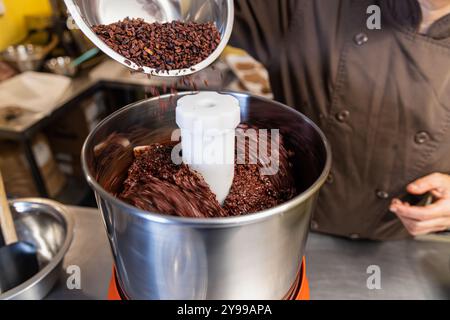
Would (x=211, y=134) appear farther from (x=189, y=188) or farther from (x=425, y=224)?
(x=425, y=224)

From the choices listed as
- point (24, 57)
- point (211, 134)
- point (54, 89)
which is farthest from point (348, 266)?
point (24, 57)

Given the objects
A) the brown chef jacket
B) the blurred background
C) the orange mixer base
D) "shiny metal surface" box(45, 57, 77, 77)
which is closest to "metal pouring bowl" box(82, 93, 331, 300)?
the orange mixer base

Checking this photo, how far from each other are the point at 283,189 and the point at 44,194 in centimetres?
190

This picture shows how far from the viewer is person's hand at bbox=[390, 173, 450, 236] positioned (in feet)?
2.98

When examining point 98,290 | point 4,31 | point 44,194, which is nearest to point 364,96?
point 98,290

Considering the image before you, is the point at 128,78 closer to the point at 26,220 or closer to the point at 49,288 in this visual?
the point at 26,220

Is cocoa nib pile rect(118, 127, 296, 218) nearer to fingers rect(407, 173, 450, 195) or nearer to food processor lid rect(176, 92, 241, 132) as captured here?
food processor lid rect(176, 92, 241, 132)

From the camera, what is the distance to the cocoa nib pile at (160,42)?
0.73 m

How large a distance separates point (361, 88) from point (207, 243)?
2.49 ft

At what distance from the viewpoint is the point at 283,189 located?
2.48 ft

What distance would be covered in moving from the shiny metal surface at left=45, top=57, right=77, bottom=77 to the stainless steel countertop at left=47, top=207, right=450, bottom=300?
156cm

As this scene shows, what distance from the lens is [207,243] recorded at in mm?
494

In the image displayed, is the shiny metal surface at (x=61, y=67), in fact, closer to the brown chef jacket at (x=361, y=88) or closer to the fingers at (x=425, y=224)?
the brown chef jacket at (x=361, y=88)
